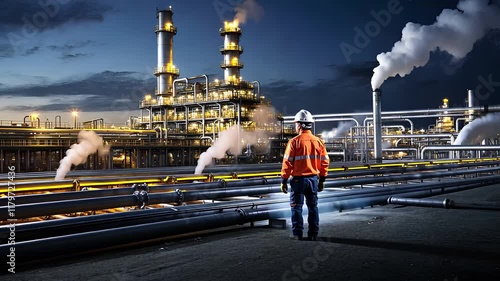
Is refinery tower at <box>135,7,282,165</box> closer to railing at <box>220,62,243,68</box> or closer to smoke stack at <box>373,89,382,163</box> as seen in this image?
railing at <box>220,62,243,68</box>

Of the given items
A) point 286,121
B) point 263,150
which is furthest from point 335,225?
point 286,121

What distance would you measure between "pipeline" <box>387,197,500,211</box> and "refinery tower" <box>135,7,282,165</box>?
110 feet

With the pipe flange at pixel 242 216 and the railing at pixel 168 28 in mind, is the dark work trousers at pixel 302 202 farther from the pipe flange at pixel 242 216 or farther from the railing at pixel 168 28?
the railing at pixel 168 28

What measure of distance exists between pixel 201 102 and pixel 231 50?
7273mm

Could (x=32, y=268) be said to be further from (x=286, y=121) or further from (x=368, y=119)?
(x=286, y=121)

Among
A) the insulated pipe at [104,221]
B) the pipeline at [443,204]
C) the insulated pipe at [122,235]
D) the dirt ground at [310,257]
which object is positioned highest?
the insulated pipe at [104,221]

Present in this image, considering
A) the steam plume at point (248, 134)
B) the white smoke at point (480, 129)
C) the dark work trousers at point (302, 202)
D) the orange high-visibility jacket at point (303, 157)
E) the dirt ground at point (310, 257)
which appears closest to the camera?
the dirt ground at point (310, 257)

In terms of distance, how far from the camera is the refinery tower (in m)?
45.6

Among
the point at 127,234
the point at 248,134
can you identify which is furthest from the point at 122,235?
the point at 248,134

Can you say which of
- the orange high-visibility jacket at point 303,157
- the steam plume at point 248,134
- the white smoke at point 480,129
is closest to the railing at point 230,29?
the steam plume at point 248,134

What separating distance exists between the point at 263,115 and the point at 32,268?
44.6 metres

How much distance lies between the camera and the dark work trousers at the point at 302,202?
234 inches

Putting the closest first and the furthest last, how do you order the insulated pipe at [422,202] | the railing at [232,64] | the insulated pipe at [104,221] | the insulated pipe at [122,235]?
the insulated pipe at [122,235]
the insulated pipe at [104,221]
the insulated pipe at [422,202]
the railing at [232,64]

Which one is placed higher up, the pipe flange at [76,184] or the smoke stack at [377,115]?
the smoke stack at [377,115]
